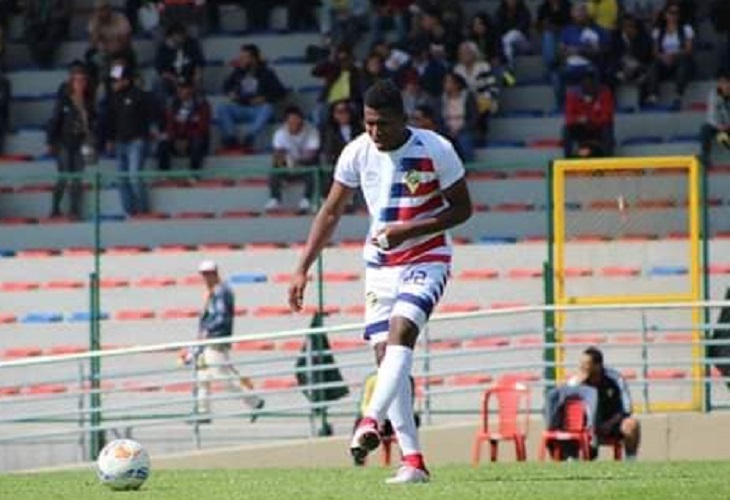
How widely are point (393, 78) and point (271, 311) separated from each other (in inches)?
186

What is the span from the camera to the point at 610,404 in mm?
23844

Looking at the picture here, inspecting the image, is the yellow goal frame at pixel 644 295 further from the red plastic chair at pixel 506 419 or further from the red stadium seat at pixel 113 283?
the red stadium seat at pixel 113 283

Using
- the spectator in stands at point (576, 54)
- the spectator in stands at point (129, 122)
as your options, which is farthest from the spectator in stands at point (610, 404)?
the spectator in stands at point (129, 122)

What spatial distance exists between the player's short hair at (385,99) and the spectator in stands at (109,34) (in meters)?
18.9

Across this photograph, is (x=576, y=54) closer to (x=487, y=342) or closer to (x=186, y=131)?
(x=186, y=131)

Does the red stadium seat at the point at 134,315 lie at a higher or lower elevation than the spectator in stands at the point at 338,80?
lower

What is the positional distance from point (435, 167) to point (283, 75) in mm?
19172

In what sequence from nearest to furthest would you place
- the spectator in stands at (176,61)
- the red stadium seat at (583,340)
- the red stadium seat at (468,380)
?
the red stadium seat at (583,340), the red stadium seat at (468,380), the spectator in stands at (176,61)

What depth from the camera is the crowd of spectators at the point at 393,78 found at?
104 feet

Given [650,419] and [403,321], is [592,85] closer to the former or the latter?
[650,419]

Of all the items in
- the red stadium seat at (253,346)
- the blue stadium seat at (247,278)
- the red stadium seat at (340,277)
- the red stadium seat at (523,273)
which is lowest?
the red stadium seat at (253,346)

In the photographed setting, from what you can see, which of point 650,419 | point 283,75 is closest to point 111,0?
point 283,75

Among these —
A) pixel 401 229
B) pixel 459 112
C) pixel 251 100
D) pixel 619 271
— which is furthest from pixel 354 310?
pixel 401 229

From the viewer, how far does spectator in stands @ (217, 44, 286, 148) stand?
33.2m
